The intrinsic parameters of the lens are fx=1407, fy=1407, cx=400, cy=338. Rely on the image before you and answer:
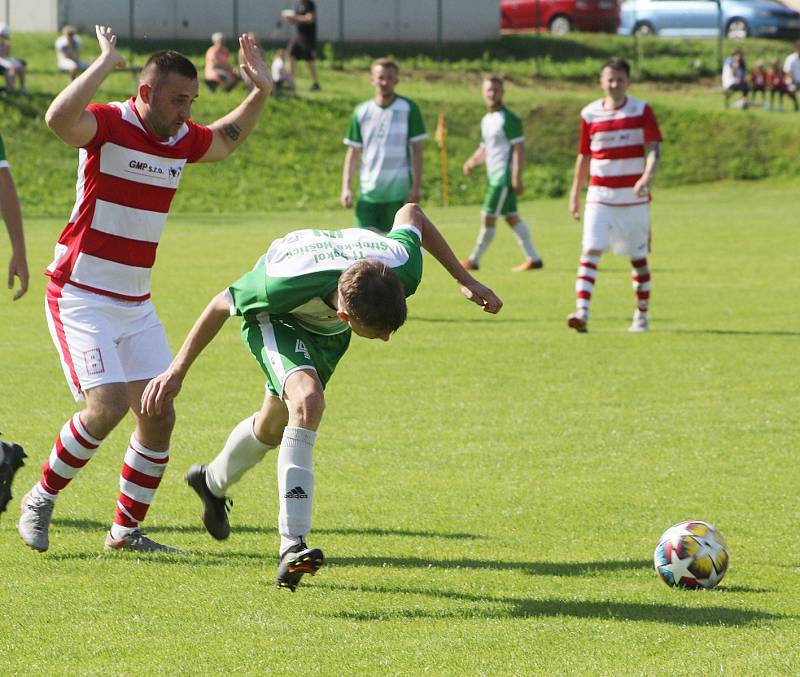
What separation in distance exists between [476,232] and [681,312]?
29.2 ft

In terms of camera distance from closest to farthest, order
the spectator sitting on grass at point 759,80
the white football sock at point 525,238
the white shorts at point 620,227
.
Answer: the white shorts at point 620,227 → the white football sock at point 525,238 → the spectator sitting on grass at point 759,80

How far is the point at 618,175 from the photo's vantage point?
42.4 feet

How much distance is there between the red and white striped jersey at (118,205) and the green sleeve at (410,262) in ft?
3.63

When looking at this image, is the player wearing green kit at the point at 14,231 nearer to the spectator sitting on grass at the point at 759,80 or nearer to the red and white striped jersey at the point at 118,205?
the red and white striped jersey at the point at 118,205

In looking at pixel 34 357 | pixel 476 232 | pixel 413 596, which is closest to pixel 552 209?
pixel 476 232

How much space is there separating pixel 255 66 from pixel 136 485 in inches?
81.5

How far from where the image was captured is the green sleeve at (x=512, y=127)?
58.1ft

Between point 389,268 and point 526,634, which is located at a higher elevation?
point 389,268

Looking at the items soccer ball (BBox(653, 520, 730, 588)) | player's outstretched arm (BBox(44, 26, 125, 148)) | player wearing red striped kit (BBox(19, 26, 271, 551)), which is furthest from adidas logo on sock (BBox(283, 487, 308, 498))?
player's outstretched arm (BBox(44, 26, 125, 148))

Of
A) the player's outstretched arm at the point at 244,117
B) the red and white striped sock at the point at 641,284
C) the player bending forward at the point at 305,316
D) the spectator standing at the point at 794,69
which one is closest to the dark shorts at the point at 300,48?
the spectator standing at the point at 794,69

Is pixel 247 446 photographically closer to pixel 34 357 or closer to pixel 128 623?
pixel 128 623

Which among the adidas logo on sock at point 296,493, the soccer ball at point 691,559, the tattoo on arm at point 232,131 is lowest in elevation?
the soccer ball at point 691,559

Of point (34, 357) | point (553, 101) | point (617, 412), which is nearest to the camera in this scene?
point (617, 412)

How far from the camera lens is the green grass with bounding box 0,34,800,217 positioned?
1177 inches
